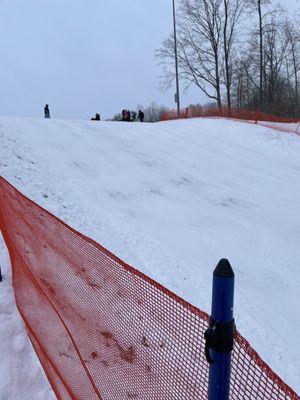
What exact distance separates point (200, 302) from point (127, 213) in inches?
158

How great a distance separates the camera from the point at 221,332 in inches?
62.3

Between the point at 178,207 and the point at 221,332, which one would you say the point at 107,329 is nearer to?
the point at 221,332

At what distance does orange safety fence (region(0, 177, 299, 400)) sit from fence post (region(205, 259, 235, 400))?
16cm

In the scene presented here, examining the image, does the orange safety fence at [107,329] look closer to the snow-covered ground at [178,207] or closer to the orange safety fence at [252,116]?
the snow-covered ground at [178,207]

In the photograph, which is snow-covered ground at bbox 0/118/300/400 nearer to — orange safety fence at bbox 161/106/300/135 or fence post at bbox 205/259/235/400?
orange safety fence at bbox 161/106/300/135

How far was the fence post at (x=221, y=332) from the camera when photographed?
1.54 m

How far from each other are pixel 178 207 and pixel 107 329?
7622 mm

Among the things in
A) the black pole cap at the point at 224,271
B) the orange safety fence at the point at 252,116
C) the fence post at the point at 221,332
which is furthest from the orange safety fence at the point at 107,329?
the orange safety fence at the point at 252,116

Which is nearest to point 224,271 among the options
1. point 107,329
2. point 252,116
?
point 107,329

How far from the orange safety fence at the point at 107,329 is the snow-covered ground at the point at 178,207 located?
0.43 m

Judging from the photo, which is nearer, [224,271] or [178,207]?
[224,271]

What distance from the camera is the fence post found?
5.04 feet

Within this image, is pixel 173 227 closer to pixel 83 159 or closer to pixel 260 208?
pixel 260 208

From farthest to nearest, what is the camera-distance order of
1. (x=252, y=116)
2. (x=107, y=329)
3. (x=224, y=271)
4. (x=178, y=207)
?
(x=252, y=116), (x=178, y=207), (x=107, y=329), (x=224, y=271)
